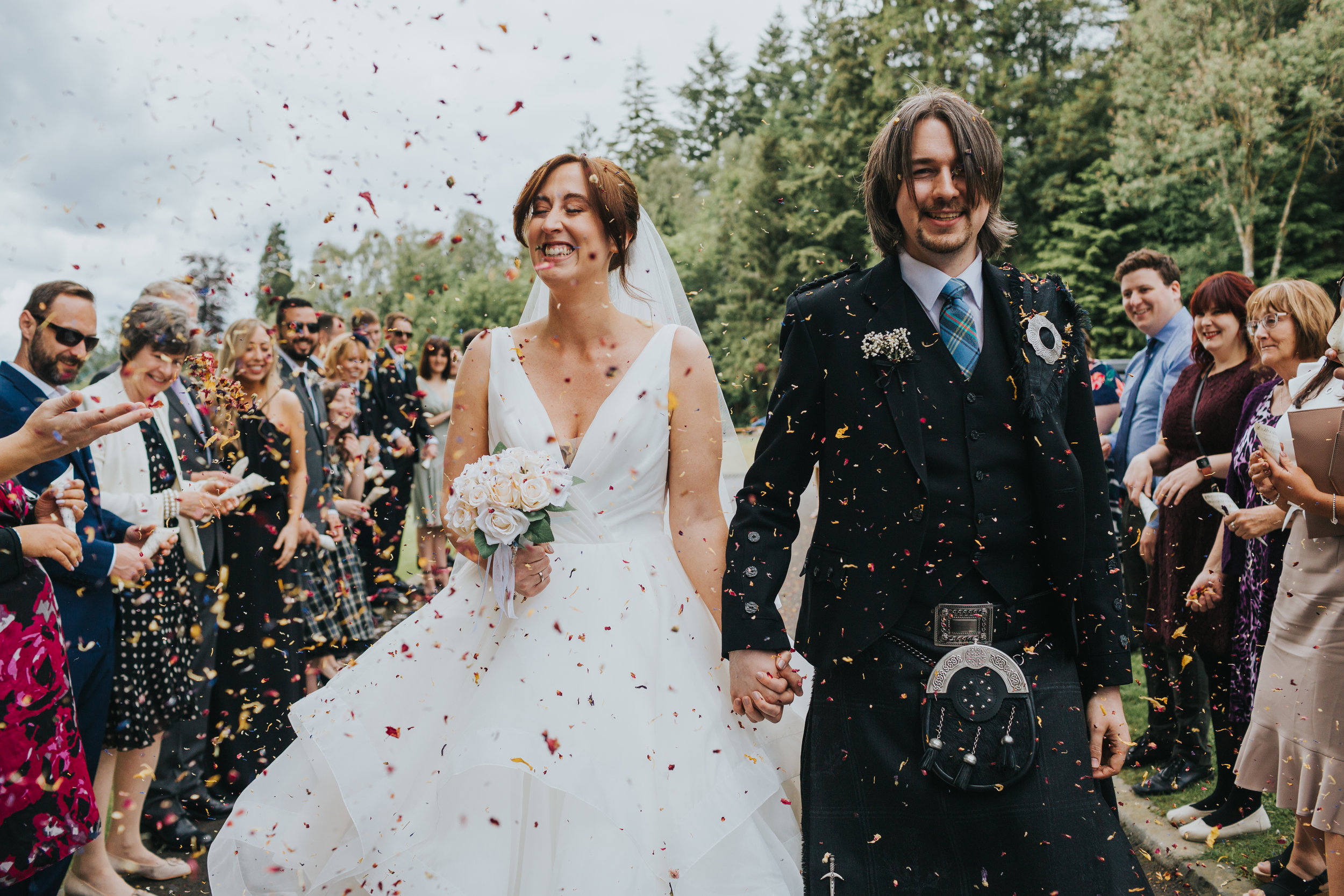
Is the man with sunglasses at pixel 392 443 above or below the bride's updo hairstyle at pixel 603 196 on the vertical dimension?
below

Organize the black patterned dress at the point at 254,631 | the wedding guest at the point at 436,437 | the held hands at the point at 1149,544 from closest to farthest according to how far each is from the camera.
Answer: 1. the black patterned dress at the point at 254,631
2. the held hands at the point at 1149,544
3. the wedding guest at the point at 436,437

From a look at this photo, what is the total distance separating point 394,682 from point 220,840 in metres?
0.71

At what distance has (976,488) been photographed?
2.50 metres

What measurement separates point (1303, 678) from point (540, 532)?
112 inches

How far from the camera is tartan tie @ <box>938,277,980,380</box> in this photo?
8.57 feet

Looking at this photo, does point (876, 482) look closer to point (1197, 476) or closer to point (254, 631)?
point (1197, 476)

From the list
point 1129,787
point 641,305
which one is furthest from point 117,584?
point 1129,787

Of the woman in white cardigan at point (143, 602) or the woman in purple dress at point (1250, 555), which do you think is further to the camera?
the woman in white cardigan at point (143, 602)

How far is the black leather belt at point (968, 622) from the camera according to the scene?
2.48 m

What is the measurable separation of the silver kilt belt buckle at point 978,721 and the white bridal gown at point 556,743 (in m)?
0.59

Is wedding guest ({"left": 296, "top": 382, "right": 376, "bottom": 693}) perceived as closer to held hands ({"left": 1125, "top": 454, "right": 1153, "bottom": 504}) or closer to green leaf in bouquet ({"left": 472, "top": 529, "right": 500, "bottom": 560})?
green leaf in bouquet ({"left": 472, "top": 529, "right": 500, "bottom": 560})

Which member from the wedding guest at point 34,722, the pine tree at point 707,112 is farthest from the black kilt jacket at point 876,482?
the pine tree at point 707,112

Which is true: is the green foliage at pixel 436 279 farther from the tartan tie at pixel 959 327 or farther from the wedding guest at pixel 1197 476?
the wedding guest at pixel 1197 476

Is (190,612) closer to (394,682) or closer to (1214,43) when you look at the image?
(394,682)
